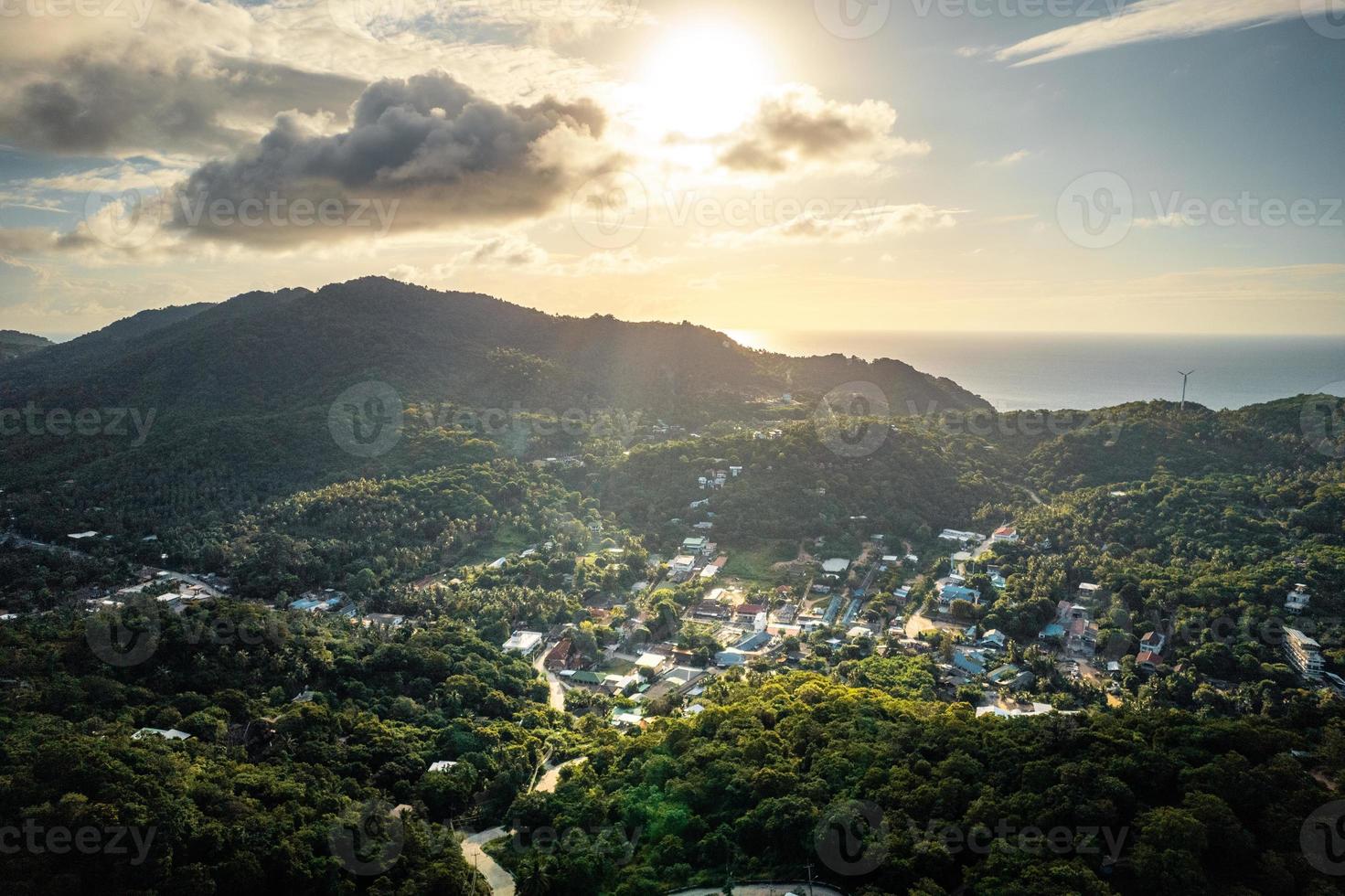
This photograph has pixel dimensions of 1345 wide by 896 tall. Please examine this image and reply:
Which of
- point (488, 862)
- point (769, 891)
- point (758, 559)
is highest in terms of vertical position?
point (758, 559)

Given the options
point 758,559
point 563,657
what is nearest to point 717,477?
point 758,559

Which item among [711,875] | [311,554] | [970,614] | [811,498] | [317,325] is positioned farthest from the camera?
[317,325]

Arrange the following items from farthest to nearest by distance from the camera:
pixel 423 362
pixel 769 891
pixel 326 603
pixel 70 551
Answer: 1. pixel 423 362
2. pixel 70 551
3. pixel 326 603
4. pixel 769 891

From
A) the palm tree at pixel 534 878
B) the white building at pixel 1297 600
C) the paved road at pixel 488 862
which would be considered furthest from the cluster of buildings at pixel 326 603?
the white building at pixel 1297 600

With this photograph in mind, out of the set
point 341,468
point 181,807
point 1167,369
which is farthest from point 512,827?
point 1167,369

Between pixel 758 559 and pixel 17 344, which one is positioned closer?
pixel 758 559

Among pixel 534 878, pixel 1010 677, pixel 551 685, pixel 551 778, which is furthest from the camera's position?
pixel 551 685

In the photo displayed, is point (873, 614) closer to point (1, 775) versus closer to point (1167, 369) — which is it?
point (1, 775)

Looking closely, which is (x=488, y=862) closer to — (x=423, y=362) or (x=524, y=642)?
(x=524, y=642)

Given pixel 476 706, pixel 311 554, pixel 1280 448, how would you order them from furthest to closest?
pixel 1280 448 → pixel 311 554 → pixel 476 706
